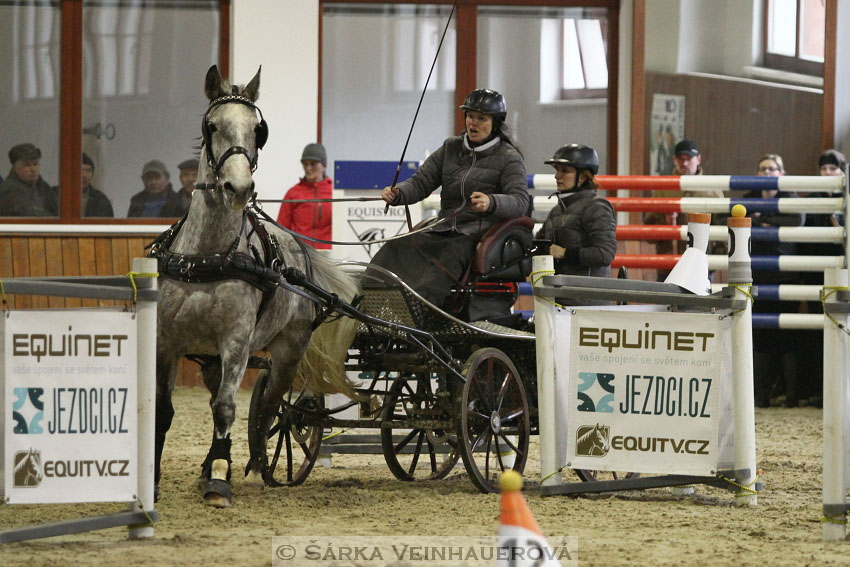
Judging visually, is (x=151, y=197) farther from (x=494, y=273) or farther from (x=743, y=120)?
(x=494, y=273)

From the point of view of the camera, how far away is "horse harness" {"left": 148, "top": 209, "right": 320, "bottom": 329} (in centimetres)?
536

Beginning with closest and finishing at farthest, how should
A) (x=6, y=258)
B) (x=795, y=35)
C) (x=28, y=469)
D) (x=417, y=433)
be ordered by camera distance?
1. (x=28, y=469)
2. (x=417, y=433)
3. (x=6, y=258)
4. (x=795, y=35)

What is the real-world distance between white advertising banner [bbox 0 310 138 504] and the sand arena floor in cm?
24

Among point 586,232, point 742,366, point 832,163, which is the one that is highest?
point 832,163

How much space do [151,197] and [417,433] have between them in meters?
5.49

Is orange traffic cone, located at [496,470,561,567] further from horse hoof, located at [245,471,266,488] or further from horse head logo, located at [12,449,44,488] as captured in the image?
horse hoof, located at [245,471,266,488]

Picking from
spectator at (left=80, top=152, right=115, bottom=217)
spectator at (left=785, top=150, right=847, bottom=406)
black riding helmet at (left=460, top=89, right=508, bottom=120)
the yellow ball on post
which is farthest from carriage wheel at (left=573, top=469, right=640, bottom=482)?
spectator at (left=80, top=152, right=115, bottom=217)

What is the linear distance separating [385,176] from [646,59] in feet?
9.63

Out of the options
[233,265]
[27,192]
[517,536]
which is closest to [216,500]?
[233,265]

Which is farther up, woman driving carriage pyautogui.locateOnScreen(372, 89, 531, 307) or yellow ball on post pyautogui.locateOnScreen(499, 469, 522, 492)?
woman driving carriage pyautogui.locateOnScreen(372, 89, 531, 307)

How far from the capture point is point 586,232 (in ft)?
21.7

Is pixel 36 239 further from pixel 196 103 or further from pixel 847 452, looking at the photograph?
pixel 847 452

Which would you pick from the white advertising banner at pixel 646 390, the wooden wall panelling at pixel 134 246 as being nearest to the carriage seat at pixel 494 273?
the white advertising banner at pixel 646 390

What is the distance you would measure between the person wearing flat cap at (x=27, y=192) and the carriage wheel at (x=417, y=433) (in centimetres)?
560
